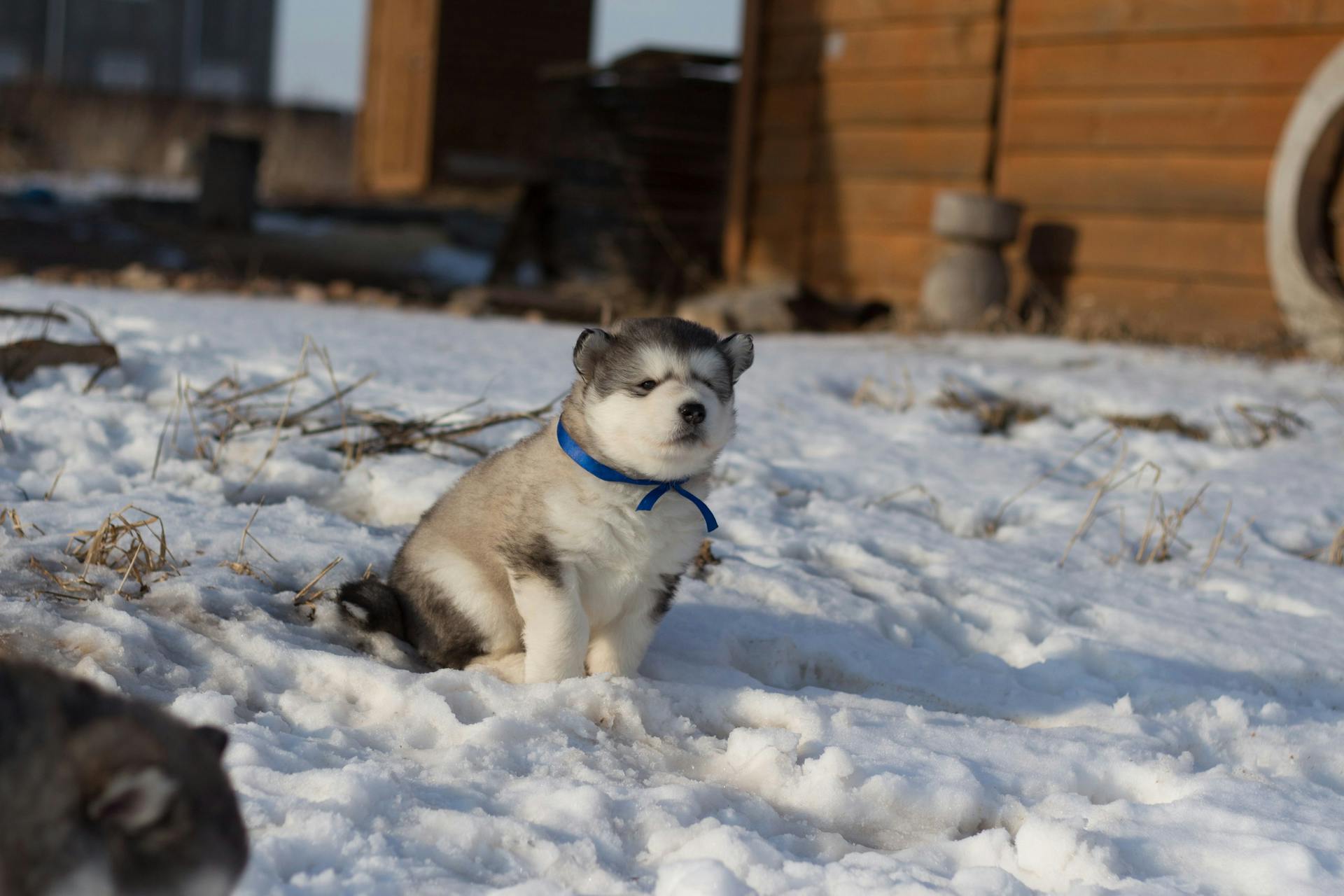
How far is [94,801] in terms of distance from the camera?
152 centimetres

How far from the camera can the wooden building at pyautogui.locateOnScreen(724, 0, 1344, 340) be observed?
29.6 ft

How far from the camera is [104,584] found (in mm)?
3275

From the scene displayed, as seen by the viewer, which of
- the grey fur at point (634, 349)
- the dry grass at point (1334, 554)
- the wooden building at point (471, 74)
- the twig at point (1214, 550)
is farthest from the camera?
the wooden building at point (471, 74)

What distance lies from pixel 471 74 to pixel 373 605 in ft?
69.8

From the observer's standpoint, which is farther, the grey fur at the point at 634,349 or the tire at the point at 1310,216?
the tire at the point at 1310,216

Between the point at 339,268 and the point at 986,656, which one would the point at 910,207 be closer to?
the point at 339,268

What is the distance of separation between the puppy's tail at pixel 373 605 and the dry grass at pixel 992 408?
12.2 feet

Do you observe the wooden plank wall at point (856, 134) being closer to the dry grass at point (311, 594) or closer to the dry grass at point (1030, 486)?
the dry grass at point (1030, 486)

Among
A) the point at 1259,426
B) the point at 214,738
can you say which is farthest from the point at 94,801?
the point at 1259,426

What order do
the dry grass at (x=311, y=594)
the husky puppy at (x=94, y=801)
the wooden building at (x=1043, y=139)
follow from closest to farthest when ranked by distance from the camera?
the husky puppy at (x=94, y=801) < the dry grass at (x=311, y=594) < the wooden building at (x=1043, y=139)

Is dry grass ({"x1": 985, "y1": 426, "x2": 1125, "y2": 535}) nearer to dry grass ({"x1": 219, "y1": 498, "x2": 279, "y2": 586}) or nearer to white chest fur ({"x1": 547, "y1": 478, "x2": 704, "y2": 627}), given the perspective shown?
white chest fur ({"x1": 547, "y1": 478, "x2": 704, "y2": 627})

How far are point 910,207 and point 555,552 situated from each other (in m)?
8.80

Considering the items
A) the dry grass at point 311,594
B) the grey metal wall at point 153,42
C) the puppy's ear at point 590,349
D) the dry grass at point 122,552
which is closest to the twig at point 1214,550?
the puppy's ear at point 590,349

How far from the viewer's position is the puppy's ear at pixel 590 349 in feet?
10.2
